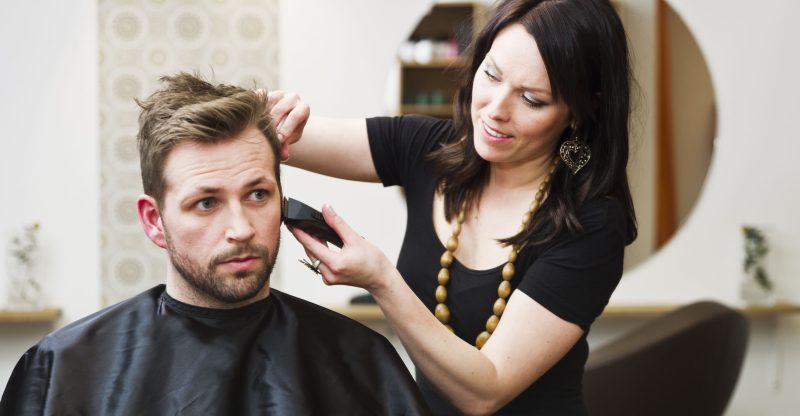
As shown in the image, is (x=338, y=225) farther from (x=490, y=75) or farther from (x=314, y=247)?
(x=490, y=75)

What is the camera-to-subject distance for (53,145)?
3457 mm

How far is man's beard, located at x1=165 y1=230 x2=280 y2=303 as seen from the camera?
4.44 ft

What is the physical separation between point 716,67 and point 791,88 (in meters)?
0.35

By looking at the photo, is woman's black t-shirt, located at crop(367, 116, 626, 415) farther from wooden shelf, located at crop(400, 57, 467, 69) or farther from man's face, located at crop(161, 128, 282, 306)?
wooden shelf, located at crop(400, 57, 467, 69)

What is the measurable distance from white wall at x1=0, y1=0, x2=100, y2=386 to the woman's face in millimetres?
2360

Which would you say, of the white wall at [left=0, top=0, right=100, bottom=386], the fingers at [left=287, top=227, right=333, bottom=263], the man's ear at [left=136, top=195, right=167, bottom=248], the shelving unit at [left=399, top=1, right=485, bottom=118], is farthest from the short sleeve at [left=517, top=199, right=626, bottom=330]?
the white wall at [left=0, top=0, right=100, bottom=386]

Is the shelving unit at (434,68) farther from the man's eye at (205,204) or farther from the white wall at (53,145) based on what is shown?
the man's eye at (205,204)

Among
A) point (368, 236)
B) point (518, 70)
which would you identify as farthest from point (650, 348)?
point (518, 70)

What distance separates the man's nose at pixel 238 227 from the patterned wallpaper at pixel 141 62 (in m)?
2.18

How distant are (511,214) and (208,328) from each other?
2.03 ft

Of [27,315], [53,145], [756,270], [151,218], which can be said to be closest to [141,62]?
[53,145]

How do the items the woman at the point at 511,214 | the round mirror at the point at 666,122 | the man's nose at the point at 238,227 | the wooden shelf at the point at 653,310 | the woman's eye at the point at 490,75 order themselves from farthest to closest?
the round mirror at the point at 666,122 < the wooden shelf at the point at 653,310 < the woman's eye at the point at 490,75 < the woman at the point at 511,214 < the man's nose at the point at 238,227

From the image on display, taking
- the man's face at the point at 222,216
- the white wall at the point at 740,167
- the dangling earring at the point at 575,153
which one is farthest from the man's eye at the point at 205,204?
the white wall at the point at 740,167

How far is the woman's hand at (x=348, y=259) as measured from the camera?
134 cm
